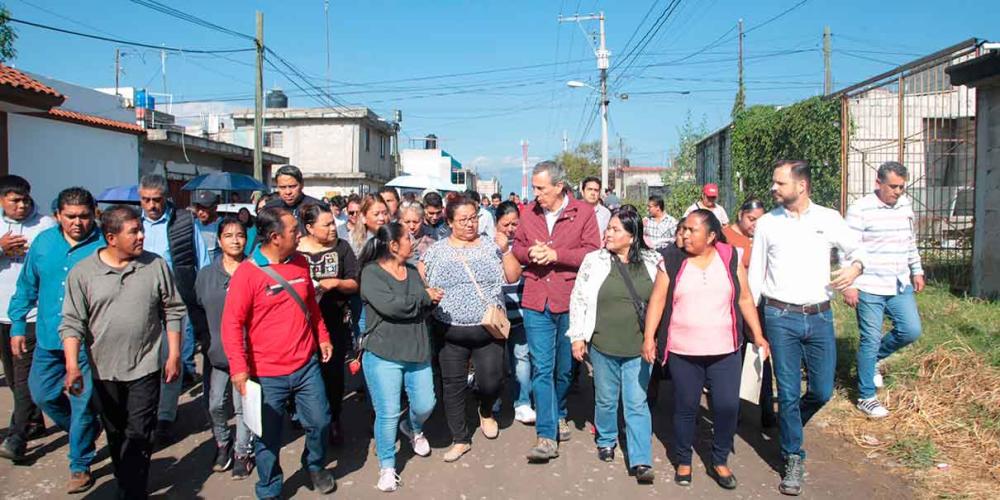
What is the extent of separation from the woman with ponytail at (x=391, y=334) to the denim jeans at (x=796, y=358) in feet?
7.43

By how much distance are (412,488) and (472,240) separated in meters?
1.75

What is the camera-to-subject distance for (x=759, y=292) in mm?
4680

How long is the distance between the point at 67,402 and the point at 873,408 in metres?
6.06

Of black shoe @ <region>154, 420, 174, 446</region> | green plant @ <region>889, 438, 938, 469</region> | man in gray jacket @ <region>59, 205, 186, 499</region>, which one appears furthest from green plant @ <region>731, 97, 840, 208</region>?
man in gray jacket @ <region>59, 205, 186, 499</region>

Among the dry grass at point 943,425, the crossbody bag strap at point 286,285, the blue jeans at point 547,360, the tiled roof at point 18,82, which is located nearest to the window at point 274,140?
the tiled roof at point 18,82

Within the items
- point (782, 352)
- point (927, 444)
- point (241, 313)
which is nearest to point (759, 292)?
point (782, 352)

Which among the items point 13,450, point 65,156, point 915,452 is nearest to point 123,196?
point 65,156

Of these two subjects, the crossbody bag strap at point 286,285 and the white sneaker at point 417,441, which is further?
the white sneaker at point 417,441

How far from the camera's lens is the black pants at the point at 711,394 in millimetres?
4395

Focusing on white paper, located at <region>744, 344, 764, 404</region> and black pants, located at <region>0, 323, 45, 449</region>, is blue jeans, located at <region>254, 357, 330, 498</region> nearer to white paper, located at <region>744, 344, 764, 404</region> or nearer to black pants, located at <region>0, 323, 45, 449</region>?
black pants, located at <region>0, 323, 45, 449</region>

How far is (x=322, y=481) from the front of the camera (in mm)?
4453

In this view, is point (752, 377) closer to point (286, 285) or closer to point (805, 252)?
point (805, 252)

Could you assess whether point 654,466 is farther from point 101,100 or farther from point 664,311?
point 101,100

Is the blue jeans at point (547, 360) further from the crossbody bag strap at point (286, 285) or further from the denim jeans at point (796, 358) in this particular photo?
the crossbody bag strap at point (286, 285)
